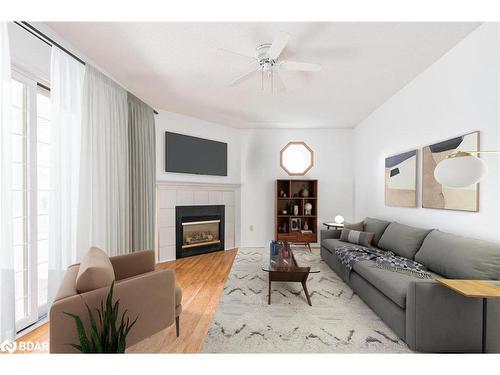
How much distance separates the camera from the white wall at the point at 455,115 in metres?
1.92

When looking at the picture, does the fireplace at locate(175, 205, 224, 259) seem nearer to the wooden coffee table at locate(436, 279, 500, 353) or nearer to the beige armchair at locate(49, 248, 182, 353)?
the beige armchair at locate(49, 248, 182, 353)

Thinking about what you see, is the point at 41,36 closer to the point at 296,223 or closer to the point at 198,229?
the point at 198,229

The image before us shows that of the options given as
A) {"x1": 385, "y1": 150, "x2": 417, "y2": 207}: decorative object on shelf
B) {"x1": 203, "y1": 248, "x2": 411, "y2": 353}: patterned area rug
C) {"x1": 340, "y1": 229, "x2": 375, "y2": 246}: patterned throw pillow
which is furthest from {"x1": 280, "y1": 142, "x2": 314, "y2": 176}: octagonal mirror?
{"x1": 203, "y1": 248, "x2": 411, "y2": 353}: patterned area rug

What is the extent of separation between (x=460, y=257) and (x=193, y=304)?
249cm

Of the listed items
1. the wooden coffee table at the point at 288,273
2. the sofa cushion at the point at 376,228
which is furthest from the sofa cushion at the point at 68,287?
the sofa cushion at the point at 376,228

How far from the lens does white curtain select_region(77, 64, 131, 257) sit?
7.68ft

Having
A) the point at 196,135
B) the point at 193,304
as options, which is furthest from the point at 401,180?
the point at 196,135

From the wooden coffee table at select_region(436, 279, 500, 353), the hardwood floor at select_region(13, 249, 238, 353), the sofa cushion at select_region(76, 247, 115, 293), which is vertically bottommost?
the hardwood floor at select_region(13, 249, 238, 353)

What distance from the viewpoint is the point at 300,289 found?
2795mm

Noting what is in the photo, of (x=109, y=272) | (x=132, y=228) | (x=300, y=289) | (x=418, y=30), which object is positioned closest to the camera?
(x=109, y=272)

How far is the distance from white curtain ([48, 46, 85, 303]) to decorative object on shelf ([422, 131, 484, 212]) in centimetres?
320
